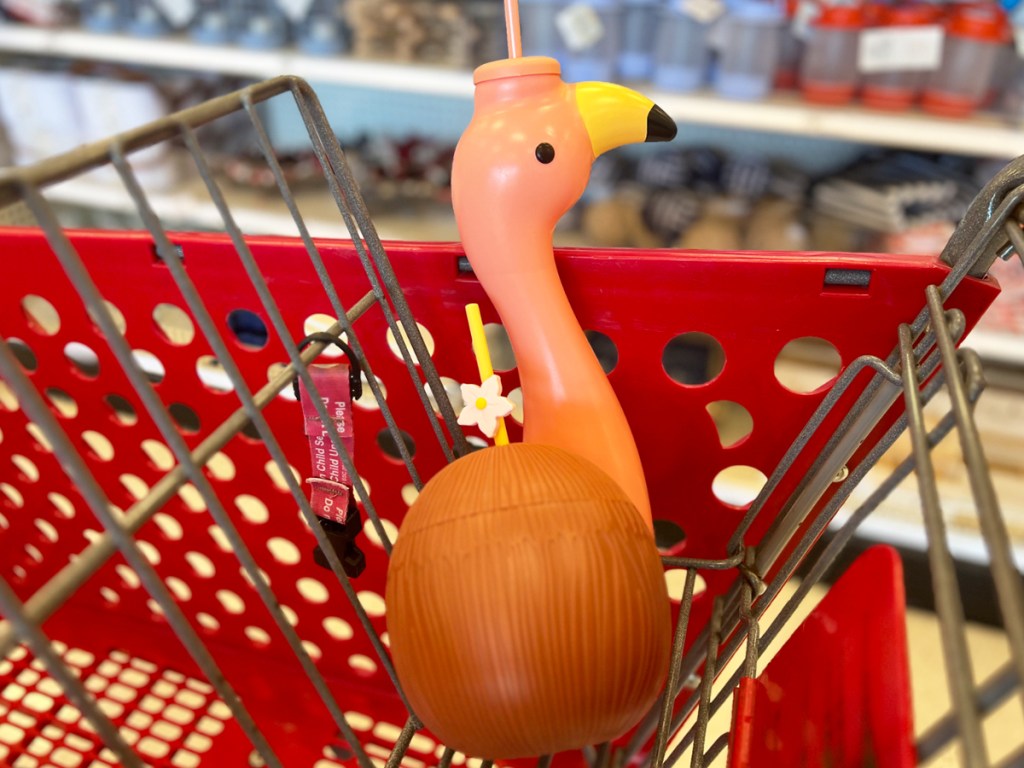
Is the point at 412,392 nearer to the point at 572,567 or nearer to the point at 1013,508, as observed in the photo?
the point at 572,567

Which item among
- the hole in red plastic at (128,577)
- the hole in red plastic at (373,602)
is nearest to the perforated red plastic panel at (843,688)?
the hole in red plastic at (373,602)

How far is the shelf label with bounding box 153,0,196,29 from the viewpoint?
1.25 meters

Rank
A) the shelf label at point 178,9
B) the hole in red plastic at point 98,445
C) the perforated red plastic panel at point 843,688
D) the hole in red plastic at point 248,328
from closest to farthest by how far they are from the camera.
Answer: the perforated red plastic panel at point 843,688 < the hole in red plastic at point 98,445 < the hole in red plastic at point 248,328 < the shelf label at point 178,9

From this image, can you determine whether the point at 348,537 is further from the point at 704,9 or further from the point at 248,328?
the point at 704,9

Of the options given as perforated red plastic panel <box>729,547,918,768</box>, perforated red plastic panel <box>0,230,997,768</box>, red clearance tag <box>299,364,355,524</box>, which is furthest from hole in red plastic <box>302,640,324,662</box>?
perforated red plastic panel <box>729,547,918,768</box>

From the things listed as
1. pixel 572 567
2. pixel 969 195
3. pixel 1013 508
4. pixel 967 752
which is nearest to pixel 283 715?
pixel 572 567

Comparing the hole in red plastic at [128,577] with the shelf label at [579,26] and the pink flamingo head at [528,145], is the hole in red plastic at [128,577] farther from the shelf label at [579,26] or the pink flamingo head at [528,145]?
the shelf label at [579,26]

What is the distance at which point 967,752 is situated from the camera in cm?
22

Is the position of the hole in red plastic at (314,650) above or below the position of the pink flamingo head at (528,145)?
below

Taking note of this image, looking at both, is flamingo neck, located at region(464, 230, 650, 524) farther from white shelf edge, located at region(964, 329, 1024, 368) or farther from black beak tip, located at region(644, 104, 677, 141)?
white shelf edge, located at region(964, 329, 1024, 368)

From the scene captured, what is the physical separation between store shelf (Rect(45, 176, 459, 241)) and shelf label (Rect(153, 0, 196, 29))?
0.27 meters

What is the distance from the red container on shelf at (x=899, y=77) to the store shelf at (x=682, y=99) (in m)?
0.03

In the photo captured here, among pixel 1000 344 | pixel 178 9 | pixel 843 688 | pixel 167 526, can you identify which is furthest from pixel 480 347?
pixel 178 9

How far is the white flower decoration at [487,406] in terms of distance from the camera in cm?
46
